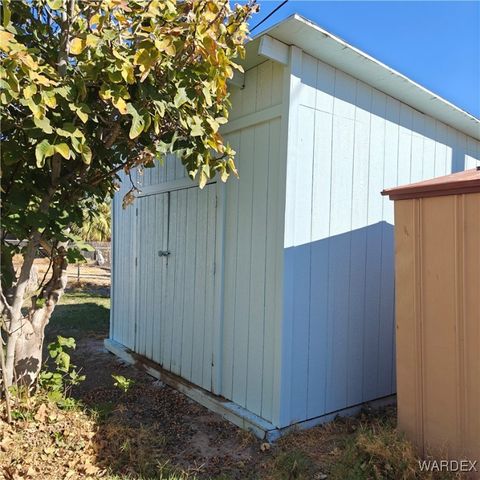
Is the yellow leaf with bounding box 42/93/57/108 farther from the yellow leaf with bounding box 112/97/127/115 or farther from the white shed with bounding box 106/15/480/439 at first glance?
the white shed with bounding box 106/15/480/439

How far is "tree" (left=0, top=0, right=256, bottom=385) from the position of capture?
2070 mm

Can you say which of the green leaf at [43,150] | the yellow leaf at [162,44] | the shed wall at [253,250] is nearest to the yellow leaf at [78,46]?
the yellow leaf at [162,44]

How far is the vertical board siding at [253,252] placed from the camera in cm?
317

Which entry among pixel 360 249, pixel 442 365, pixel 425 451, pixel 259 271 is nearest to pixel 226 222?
pixel 259 271

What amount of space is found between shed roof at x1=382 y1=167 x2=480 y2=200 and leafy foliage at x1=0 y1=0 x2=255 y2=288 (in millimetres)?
1162

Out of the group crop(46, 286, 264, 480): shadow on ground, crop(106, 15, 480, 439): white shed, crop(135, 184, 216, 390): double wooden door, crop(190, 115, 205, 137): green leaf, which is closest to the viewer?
crop(190, 115, 205, 137): green leaf

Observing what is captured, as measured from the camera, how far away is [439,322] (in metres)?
2.50

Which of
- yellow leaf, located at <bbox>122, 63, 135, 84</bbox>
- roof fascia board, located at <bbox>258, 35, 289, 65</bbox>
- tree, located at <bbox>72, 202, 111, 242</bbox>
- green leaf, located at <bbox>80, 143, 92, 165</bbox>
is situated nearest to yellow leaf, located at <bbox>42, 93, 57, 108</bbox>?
green leaf, located at <bbox>80, 143, 92, 165</bbox>

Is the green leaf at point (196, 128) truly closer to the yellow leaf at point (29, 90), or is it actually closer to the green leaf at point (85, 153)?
the green leaf at point (85, 153)

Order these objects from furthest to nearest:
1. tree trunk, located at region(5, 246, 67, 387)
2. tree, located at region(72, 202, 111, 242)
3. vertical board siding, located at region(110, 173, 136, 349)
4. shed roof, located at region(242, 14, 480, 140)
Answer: vertical board siding, located at region(110, 173, 136, 349)
tree, located at region(72, 202, 111, 242)
shed roof, located at region(242, 14, 480, 140)
tree trunk, located at region(5, 246, 67, 387)

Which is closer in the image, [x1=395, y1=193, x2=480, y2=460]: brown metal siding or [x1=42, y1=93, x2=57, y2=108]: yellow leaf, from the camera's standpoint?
[x1=42, y1=93, x2=57, y2=108]: yellow leaf

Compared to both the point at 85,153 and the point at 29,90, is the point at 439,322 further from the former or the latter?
the point at 29,90

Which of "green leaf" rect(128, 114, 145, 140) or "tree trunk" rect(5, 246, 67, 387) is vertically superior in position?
"green leaf" rect(128, 114, 145, 140)

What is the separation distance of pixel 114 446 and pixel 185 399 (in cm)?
123
